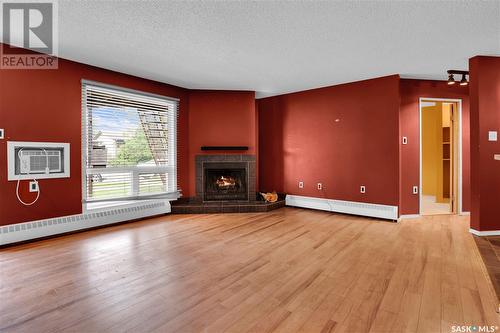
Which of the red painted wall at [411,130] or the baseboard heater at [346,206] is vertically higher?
the red painted wall at [411,130]

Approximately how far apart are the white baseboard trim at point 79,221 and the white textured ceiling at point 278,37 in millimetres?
2226

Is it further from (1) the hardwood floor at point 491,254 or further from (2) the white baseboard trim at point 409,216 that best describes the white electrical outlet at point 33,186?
(2) the white baseboard trim at point 409,216

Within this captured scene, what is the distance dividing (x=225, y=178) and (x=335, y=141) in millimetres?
2332

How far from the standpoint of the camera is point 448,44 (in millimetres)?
3158

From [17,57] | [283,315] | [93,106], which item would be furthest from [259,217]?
[17,57]

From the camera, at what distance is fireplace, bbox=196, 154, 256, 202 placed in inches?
207

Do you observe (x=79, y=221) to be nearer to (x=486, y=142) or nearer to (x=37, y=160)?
(x=37, y=160)

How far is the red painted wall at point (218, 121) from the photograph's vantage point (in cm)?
531

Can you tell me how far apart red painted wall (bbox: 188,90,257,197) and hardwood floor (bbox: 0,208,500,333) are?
210 centimetres

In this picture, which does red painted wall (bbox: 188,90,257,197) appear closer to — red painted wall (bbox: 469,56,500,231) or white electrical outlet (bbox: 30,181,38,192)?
white electrical outlet (bbox: 30,181,38,192)

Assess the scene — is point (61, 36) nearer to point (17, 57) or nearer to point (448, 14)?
point (17, 57)

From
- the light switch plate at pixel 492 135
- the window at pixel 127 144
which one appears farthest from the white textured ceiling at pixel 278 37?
the light switch plate at pixel 492 135

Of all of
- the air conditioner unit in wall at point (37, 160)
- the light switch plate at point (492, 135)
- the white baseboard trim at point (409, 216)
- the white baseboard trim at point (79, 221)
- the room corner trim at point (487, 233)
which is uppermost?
the light switch plate at point (492, 135)

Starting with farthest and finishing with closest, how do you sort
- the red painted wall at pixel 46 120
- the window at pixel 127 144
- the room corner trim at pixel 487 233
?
1. the window at pixel 127 144
2. the room corner trim at pixel 487 233
3. the red painted wall at pixel 46 120
